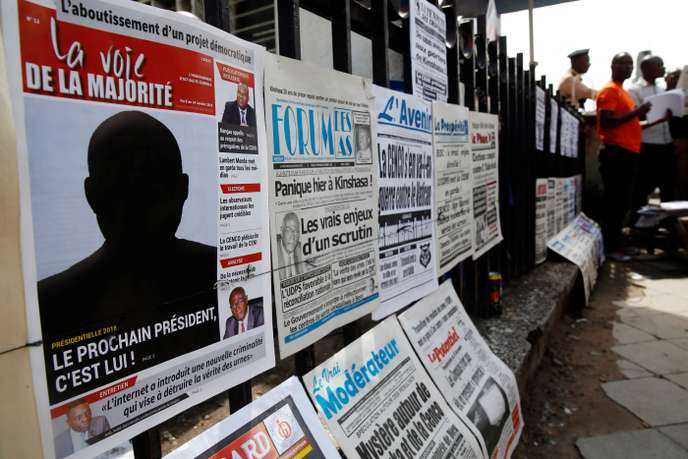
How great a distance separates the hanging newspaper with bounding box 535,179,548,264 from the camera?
13.7 ft

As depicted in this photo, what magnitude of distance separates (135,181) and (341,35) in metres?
0.86

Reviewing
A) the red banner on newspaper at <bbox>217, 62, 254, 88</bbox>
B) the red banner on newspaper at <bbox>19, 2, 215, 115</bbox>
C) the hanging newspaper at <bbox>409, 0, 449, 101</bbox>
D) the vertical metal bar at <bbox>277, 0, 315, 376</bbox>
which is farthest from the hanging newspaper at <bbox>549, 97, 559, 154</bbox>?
the red banner on newspaper at <bbox>19, 2, 215, 115</bbox>

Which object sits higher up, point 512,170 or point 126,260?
point 512,170

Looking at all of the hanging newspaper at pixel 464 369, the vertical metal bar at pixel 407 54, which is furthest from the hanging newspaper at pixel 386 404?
the vertical metal bar at pixel 407 54

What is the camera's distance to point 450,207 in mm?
2148

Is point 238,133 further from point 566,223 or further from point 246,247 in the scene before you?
point 566,223

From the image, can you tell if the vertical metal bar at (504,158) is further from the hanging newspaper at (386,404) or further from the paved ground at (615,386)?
the hanging newspaper at (386,404)

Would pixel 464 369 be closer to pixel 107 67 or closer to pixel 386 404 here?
pixel 386 404

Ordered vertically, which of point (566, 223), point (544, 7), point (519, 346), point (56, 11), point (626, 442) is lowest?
point (626, 442)

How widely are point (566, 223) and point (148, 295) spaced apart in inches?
209

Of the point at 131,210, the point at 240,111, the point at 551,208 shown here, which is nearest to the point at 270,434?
the point at 131,210

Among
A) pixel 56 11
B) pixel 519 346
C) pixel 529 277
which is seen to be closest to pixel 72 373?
pixel 56 11

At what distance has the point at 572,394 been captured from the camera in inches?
106

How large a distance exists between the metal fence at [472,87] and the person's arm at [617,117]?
45 cm
